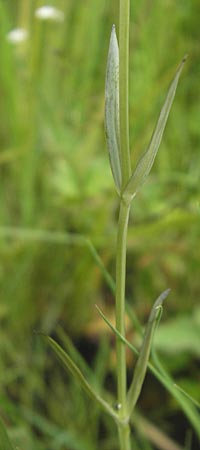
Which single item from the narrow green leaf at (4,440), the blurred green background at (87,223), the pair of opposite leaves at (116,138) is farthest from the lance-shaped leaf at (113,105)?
the blurred green background at (87,223)

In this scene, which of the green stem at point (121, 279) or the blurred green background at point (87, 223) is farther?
the blurred green background at point (87, 223)

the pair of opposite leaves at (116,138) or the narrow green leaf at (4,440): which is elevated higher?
the pair of opposite leaves at (116,138)

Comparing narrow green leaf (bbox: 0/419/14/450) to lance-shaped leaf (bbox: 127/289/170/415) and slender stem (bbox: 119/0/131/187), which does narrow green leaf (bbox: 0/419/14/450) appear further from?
slender stem (bbox: 119/0/131/187)

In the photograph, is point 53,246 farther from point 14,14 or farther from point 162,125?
point 14,14

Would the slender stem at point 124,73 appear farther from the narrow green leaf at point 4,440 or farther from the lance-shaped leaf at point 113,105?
the narrow green leaf at point 4,440

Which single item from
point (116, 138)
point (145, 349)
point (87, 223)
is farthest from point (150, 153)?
point (87, 223)
